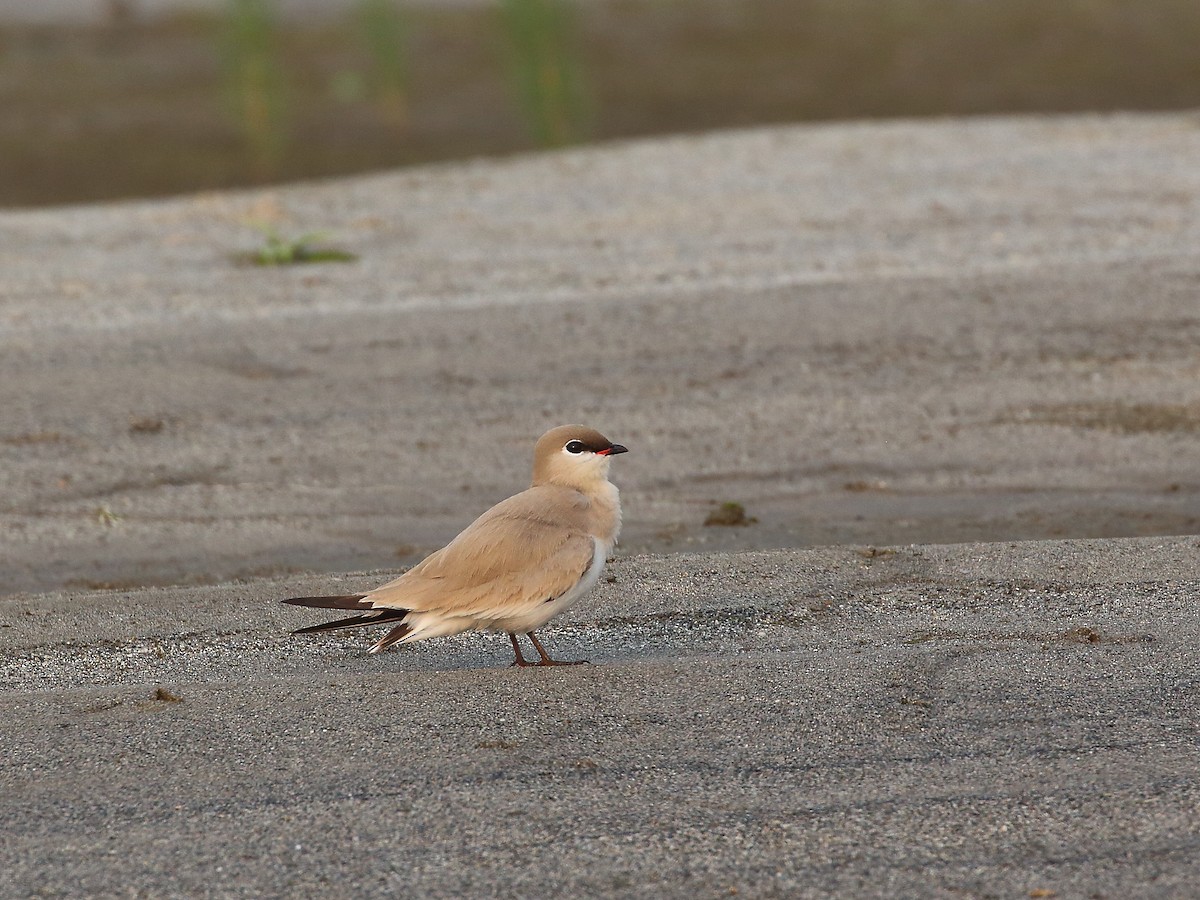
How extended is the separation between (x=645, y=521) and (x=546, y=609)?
2.59m

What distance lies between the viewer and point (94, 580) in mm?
6961

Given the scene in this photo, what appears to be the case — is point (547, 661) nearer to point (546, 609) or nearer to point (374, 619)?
point (546, 609)

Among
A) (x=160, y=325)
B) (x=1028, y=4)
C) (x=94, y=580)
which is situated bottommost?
(x=94, y=580)

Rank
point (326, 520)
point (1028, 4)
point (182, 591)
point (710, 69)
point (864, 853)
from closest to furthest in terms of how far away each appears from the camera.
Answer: point (864, 853) < point (182, 591) < point (326, 520) < point (710, 69) < point (1028, 4)

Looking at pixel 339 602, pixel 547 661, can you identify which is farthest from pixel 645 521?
pixel 339 602

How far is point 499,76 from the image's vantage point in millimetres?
27922

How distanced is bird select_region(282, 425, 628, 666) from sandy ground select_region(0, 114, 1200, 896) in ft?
0.68

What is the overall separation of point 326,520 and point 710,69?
853 inches

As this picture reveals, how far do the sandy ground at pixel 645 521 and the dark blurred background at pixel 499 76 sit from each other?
15.5 feet

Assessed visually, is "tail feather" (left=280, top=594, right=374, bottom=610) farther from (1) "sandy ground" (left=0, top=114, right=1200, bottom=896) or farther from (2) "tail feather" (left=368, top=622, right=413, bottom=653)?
(1) "sandy ground" (left=0, top=114, right=1200, bottom=896)

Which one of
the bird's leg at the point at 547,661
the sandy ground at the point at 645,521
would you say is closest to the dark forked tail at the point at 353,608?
the sandy ground at the point at 645,521

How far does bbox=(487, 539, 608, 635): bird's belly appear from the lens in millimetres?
5055

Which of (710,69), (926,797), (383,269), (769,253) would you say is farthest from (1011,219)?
(710,69)

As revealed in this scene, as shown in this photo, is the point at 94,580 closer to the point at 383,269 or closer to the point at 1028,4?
the point at 383,269
